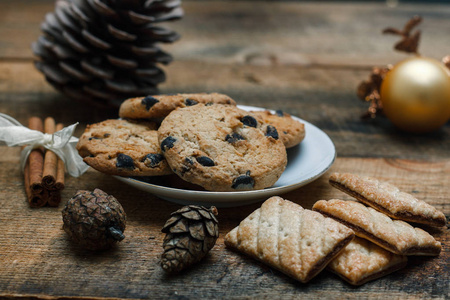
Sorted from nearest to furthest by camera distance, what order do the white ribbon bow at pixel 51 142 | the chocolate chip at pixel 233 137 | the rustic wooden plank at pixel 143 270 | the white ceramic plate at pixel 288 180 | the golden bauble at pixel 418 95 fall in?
the rustic wooden plank at pixel 143 270, the white ceramic plate at pixel 288 180, the chocolate chip at pixel 233 137, the white ribbon bow at pixel 51 142, the golden bauble at pixel 418 95

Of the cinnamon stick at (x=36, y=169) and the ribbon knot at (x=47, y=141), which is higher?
the ribbon knot at (x=47, y=141)

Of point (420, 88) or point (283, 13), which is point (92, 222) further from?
point (283, 13)

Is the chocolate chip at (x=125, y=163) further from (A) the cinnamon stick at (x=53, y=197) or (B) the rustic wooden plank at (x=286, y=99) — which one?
(B) the rustic wooden plank at (x=286, y=99)

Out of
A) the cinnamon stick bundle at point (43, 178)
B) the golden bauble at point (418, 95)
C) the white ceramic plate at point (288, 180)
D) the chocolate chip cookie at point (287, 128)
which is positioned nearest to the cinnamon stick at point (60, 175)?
the cinnamon stick bundle at point (43, 178)

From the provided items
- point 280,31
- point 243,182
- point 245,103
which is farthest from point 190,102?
point 280,31

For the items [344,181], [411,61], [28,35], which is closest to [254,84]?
[411,61]

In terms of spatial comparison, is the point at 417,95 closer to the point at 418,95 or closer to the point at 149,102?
the point at 418,95
